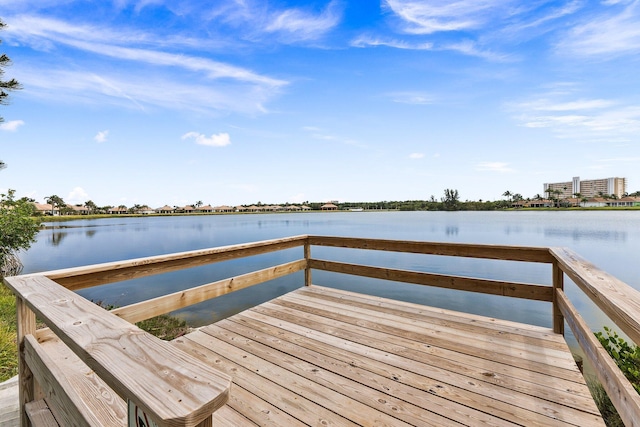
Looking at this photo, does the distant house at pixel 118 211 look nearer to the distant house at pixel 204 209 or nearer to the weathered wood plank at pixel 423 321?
the distant house at pixel 204 209

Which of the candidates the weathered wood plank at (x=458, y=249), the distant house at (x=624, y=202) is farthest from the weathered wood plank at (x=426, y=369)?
the distant house at (x=624, y=202)

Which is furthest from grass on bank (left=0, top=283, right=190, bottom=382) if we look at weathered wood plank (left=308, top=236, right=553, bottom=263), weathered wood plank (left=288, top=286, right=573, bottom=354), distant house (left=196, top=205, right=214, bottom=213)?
distant house (left=196, top=205, right=214, bottom=213)

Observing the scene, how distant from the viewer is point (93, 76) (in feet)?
52.0

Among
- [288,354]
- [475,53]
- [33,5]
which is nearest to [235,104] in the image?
[33,5]

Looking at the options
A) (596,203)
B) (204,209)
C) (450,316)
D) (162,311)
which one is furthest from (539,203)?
(204,209)

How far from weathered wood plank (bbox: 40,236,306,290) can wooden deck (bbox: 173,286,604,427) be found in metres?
0.78

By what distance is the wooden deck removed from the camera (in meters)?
1.81

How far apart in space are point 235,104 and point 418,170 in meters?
37.0

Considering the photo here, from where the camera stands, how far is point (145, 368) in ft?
2.23

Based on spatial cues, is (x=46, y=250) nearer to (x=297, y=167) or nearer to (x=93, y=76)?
(x=93, y=76)

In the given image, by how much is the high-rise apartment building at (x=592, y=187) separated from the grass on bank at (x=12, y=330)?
358 feet

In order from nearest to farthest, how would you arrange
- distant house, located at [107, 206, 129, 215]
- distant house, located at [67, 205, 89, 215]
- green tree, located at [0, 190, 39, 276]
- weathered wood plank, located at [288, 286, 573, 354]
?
weathered wood plank, located at [288, 286, 573, 354] → green tree, located at [0, 190, 39, 276] → distant house, located at [67, 205, 89, 215] → distant house, located at [107, 206, 129, 215]

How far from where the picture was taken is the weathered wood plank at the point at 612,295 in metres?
1.11

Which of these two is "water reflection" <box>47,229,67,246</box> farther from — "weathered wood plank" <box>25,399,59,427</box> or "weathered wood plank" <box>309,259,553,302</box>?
"weathered wood plank" <box>25,399,59,427</box>
